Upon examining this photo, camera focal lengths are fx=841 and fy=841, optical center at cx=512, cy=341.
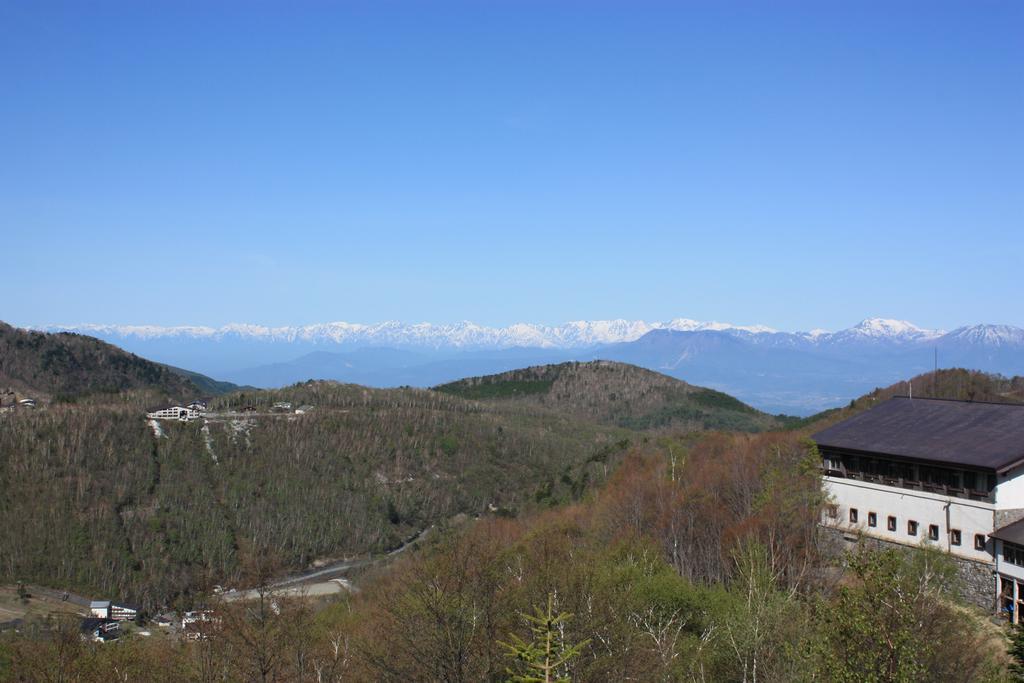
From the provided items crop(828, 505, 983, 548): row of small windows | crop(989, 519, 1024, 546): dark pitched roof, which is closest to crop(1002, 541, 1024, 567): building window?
crop(828, 505, 983, 548): row of small windows

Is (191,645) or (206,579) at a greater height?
(191,645)

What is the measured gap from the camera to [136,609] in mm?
72625

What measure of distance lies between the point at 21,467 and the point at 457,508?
50262mm

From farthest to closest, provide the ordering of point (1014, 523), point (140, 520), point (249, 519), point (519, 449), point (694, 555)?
point (519, 449) < point (249, 519) < point (140, 520) < point (694, 555) < point (1014, 523)

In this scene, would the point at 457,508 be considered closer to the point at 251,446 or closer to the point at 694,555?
the point at 251,446

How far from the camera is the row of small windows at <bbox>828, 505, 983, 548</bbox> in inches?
1225

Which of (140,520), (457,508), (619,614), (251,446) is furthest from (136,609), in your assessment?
(619,614)

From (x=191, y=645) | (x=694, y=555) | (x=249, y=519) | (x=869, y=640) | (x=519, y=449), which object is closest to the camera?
(x=869, y=640)

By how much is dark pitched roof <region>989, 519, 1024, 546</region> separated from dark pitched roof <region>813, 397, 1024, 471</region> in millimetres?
2072

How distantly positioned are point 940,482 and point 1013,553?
13.9ft

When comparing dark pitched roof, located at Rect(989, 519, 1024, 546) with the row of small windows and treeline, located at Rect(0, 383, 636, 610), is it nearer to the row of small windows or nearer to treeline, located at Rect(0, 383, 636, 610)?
the row of small windows

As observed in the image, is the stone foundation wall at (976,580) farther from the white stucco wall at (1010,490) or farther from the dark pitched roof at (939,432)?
the dark pitched roof at (939,432)

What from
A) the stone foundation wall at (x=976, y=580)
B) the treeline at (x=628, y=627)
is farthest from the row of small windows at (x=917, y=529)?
the treeline at (x=628, y=627)

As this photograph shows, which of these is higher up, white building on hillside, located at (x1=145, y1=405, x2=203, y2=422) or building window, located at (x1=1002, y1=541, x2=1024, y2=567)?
white building on hillside, located at (x1=145, y1=405, x2=203, y2=422)
